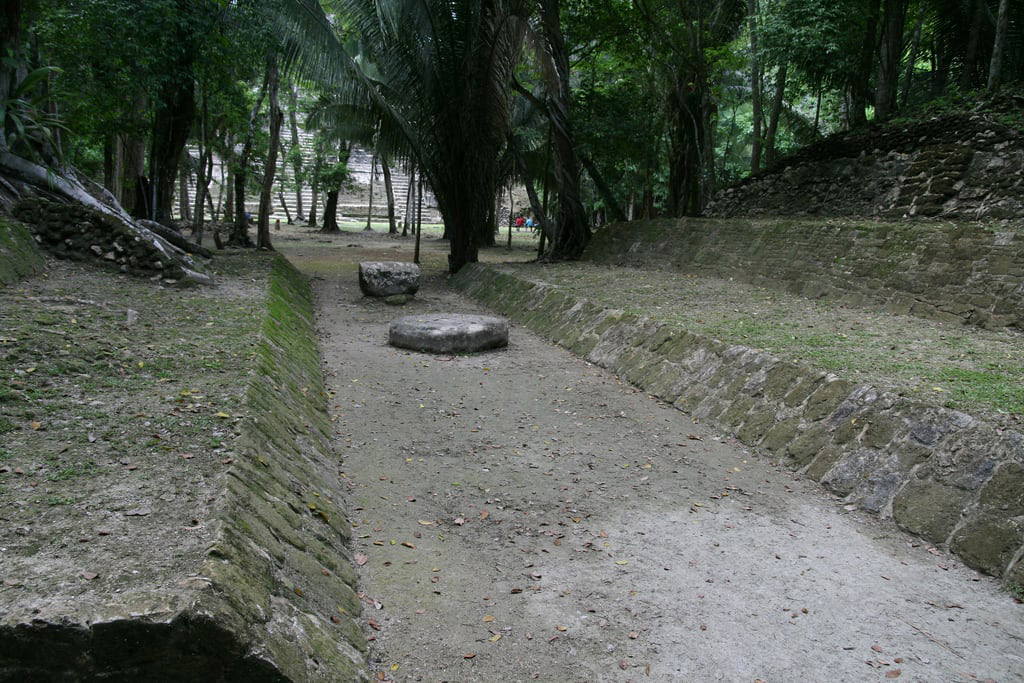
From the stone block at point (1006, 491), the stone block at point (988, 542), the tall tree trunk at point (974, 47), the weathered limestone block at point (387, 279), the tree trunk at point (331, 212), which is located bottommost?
the stone block at point (988, 542)

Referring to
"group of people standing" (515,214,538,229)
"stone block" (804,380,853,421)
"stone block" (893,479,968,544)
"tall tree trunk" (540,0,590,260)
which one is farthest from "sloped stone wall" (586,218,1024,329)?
"group of people standing" (515,214,538,229)

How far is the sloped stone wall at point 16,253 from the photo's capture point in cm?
745

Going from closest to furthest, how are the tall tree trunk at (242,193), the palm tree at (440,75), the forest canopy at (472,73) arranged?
the forest canopy at (472,73) < the palm tree at (440,75) < the tall tree trunk at (242,193)

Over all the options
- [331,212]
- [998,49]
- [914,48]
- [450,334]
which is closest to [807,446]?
[450,334]

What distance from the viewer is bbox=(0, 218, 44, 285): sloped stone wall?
7.45 meters

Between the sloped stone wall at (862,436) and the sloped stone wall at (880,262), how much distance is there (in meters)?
2.99

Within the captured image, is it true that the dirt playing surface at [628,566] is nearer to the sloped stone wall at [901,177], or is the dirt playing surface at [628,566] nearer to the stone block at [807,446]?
the stone block at [807,446]

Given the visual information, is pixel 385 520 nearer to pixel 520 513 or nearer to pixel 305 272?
pixel 520 513

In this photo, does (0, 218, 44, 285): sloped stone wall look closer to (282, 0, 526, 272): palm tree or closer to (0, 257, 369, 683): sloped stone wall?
(0, 257, 369, 683): sloped stone wall

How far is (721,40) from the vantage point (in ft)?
59.8

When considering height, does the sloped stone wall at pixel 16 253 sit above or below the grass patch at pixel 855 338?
above

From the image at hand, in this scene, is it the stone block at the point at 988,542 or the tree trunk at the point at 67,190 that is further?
the tree trunk at the point at 67,190

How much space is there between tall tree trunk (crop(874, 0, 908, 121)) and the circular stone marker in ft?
34.6

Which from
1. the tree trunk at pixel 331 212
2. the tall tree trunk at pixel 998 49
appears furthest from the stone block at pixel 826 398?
the tree trunk at pixel 331 212
